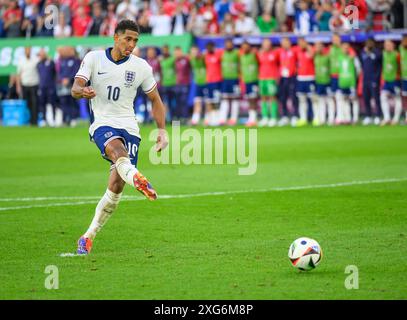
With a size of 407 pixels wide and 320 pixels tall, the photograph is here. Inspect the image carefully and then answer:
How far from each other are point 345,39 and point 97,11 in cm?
944

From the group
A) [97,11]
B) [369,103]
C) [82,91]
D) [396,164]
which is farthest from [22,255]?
[97,11]

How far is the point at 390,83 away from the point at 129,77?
20.2 meters

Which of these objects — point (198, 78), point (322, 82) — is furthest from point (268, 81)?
point (198, 78)

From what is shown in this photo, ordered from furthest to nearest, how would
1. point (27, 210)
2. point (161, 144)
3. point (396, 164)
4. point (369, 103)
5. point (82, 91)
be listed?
point (369, 103), point (396, 164), point (27, 210), point (161, 144), point (82, 91)

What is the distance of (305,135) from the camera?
25953mm

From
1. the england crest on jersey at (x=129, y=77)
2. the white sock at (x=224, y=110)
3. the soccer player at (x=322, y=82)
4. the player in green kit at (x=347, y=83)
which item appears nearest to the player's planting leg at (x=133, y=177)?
the england crest on jersey at (x=129, y=77)

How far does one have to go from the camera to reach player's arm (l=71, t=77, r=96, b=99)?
9.44 meters

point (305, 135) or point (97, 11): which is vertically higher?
point (97, 11)

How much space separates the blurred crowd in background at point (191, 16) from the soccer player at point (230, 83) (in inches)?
52.2

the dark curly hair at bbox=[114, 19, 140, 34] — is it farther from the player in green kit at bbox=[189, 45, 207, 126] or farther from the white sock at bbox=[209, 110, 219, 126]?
the player in green kit at bbox=[189, 45, 207, 126]

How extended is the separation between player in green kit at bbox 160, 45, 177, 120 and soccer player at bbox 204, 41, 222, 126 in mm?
1174
